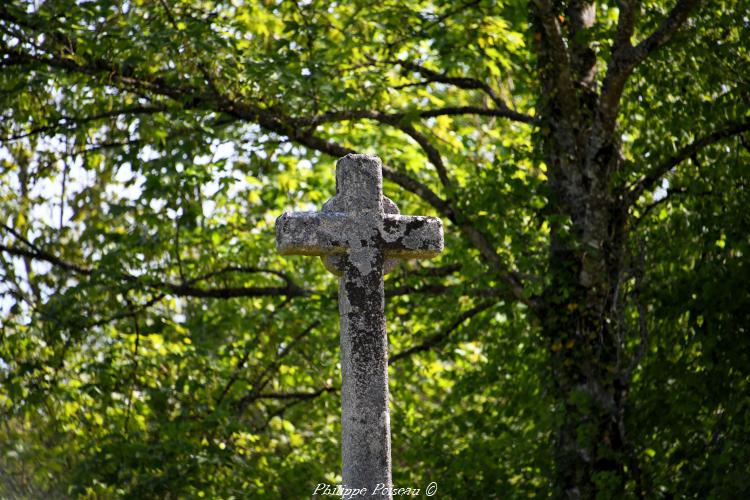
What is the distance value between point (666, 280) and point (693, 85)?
151cm

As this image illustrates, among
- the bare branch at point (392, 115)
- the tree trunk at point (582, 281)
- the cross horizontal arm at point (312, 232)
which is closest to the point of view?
the cross horizontal arm at point (312, 232)

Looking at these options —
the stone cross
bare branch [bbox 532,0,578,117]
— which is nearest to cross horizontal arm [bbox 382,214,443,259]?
the stone cross

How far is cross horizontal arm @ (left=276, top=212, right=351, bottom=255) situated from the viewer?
489 cm

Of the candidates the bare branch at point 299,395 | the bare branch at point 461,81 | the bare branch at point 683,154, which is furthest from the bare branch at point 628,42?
the bare branch at point 299,395

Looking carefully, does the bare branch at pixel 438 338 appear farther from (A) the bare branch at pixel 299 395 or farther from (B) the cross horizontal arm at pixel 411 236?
(B) the cross horizontal arm at pixel 411 236

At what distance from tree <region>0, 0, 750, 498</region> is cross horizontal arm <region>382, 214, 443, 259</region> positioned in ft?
9.88

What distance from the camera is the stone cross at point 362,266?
15.2 ft

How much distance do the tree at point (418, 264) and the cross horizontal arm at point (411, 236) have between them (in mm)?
3011

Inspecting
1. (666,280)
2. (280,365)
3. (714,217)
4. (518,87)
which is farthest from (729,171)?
(280,365)

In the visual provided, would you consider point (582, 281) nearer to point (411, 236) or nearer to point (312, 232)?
point (411, 236)

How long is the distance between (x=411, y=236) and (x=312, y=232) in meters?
0.46

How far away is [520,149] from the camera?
9203 mm

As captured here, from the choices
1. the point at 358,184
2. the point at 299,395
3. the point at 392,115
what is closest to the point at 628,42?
the point at 392,115

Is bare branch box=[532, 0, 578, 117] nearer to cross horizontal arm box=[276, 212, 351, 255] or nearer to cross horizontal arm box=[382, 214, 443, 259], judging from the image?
cross horizontal arm box=[382, 214, 443, 259]
